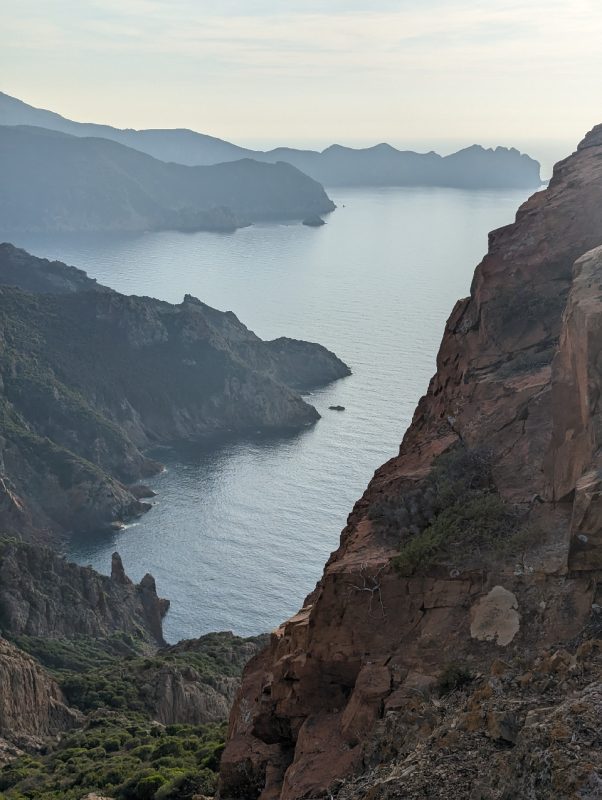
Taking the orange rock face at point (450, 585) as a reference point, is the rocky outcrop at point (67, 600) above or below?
below

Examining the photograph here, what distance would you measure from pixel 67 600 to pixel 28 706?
2624 cm

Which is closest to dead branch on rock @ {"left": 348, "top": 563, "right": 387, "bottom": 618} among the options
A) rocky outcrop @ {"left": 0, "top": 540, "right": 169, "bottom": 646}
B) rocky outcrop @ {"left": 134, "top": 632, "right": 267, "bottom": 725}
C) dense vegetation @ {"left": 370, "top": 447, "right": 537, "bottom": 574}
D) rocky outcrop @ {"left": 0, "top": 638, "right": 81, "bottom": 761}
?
dense vegetation @ {"left": 370, "top": 447, "right": 537, "bottom": 574}

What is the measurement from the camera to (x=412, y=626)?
16359 millimetres

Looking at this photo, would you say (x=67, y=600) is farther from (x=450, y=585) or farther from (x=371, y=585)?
(x=450, y=585)

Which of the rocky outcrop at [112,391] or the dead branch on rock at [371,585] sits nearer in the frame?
the dead branch on rock at [371,585]

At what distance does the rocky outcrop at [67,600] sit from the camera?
6800 centimetres

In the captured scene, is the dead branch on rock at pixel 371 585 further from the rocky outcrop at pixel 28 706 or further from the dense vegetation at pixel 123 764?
the rocky outcrop at pixel 28 706

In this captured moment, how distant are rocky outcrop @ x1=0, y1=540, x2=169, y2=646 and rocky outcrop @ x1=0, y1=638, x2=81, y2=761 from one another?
15790 mm

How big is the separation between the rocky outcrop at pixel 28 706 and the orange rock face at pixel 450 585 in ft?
90.0

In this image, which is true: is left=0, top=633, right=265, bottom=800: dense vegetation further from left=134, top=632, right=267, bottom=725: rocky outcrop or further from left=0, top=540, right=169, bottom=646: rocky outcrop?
left=0, top=540, right=169, bottom=646: rocky outcrop

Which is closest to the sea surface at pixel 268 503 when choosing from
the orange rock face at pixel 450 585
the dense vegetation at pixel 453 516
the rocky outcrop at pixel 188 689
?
the rocky outcrop at pixel 188 689

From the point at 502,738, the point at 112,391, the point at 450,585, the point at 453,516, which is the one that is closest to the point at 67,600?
the point at 453,516

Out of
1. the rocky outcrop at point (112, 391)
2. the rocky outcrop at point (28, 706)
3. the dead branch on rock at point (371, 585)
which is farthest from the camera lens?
the rocky outcrop at point (112, 391)

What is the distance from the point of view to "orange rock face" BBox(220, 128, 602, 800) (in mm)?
15172
